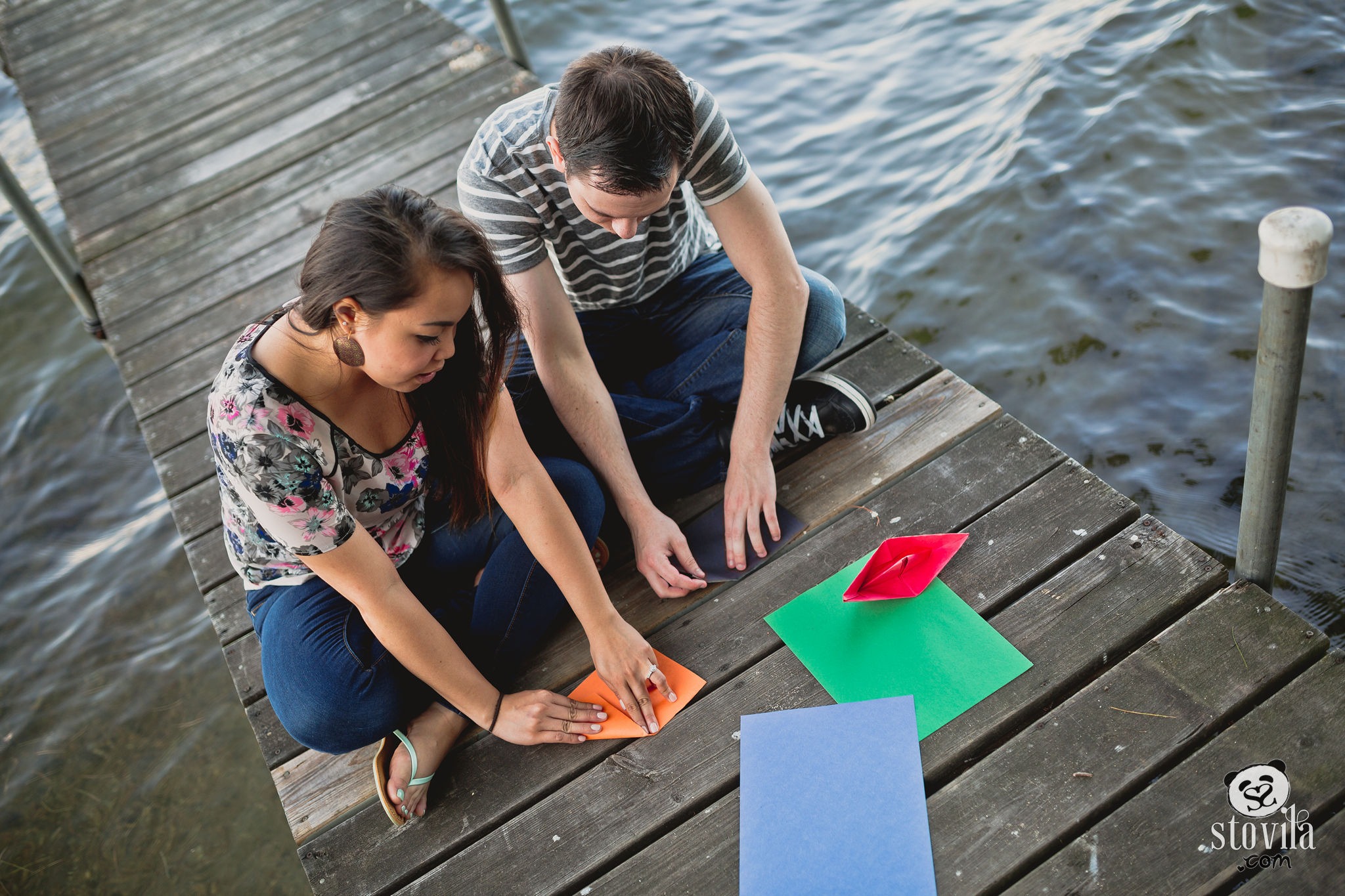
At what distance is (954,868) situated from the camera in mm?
1327

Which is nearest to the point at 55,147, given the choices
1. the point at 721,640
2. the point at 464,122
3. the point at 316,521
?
the point at 464,122

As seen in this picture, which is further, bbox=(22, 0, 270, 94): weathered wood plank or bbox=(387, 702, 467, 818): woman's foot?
bbox=(22, 0, 270, 94): weathered wood plank

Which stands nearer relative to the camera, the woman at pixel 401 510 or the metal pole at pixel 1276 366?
the metal pole at pixel 1276 366

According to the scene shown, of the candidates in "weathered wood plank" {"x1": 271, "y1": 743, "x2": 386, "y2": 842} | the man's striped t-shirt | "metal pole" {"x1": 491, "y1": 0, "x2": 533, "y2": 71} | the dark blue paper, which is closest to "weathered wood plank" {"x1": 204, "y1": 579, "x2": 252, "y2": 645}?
"weathered wood plank" {"x1": 271, "y1": 743, "x2": 386, "y2": 842}

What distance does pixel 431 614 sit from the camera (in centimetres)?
164

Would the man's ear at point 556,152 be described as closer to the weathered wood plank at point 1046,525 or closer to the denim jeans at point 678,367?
the denim jeans at point 678,367

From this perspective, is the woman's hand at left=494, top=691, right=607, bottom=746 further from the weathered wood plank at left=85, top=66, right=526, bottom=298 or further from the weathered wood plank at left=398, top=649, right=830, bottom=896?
the weathered wood plank at left=85, top=66, right=526, bottom=298

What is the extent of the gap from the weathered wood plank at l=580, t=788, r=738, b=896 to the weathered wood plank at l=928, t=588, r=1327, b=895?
28cm

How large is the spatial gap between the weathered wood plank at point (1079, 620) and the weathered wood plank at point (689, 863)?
0.30 m

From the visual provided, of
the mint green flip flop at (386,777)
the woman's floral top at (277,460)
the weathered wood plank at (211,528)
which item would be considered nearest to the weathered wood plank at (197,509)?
the weathered wood plank at (211,528)

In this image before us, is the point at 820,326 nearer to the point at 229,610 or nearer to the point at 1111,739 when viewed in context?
the point at 1111,739

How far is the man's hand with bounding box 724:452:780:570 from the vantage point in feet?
5.94

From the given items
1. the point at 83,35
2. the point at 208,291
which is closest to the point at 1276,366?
the point at 208,291

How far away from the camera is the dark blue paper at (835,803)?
134cm
